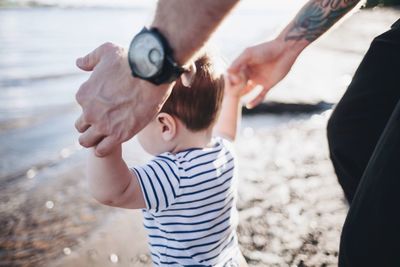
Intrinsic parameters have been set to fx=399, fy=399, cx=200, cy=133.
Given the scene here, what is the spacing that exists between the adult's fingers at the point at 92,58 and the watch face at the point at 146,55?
14 cm

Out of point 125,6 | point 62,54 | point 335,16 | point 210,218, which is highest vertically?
point 335,16

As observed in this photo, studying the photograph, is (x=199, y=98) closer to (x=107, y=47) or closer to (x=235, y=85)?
(x=107, y=47)

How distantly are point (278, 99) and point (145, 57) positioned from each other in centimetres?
554

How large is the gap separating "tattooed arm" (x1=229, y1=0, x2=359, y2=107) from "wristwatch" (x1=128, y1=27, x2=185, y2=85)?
105 centimetres

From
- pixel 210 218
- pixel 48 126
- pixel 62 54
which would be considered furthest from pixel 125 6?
pixel 210 218

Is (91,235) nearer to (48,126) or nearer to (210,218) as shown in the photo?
(210,218)

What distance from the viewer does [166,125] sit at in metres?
1.71

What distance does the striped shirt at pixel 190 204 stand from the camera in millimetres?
1568

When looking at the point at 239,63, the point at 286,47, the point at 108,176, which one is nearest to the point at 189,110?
the point at 108,176

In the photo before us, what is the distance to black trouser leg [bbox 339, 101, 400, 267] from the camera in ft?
3.86

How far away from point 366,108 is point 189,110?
93 cm

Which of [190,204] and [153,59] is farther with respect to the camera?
[190,204]

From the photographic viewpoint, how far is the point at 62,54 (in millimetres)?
13859

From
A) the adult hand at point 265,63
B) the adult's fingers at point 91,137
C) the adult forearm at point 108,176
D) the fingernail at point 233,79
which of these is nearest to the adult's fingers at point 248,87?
the adult hand at point 265,63
